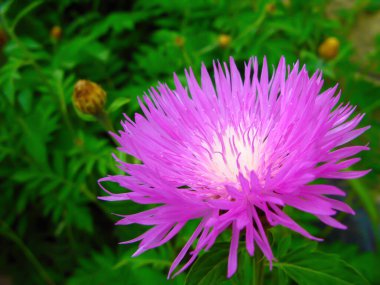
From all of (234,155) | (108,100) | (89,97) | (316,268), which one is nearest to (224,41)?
(108,100)

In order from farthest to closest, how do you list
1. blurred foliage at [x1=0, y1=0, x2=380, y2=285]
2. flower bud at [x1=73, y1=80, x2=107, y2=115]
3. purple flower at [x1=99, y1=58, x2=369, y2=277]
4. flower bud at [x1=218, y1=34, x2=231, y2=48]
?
flower bud at [x1=218, y1=34, x2=231, y2=48]
blurred foliage at [x1=0, y1=0, x2=380, y2=285]
flower bud at [x1=73, y1=80, x2=107, y2=115]
purple flower at [x1=99, y1=58, x2=369, y2=277]

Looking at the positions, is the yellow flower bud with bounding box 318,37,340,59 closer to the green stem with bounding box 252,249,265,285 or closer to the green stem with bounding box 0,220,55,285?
the green stem with bounding box 252,249,265,285

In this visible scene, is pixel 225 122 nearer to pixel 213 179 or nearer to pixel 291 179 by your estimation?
pixel 213 179

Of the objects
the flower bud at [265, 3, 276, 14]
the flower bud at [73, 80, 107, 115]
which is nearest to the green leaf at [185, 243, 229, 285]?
the flower bud at [73, 80, 107, 115]

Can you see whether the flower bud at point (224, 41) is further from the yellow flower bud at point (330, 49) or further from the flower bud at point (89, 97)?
the flower bud at point (89, 97)

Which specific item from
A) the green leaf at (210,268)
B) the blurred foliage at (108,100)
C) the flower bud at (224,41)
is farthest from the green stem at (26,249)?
the green leaf at (210,268)
